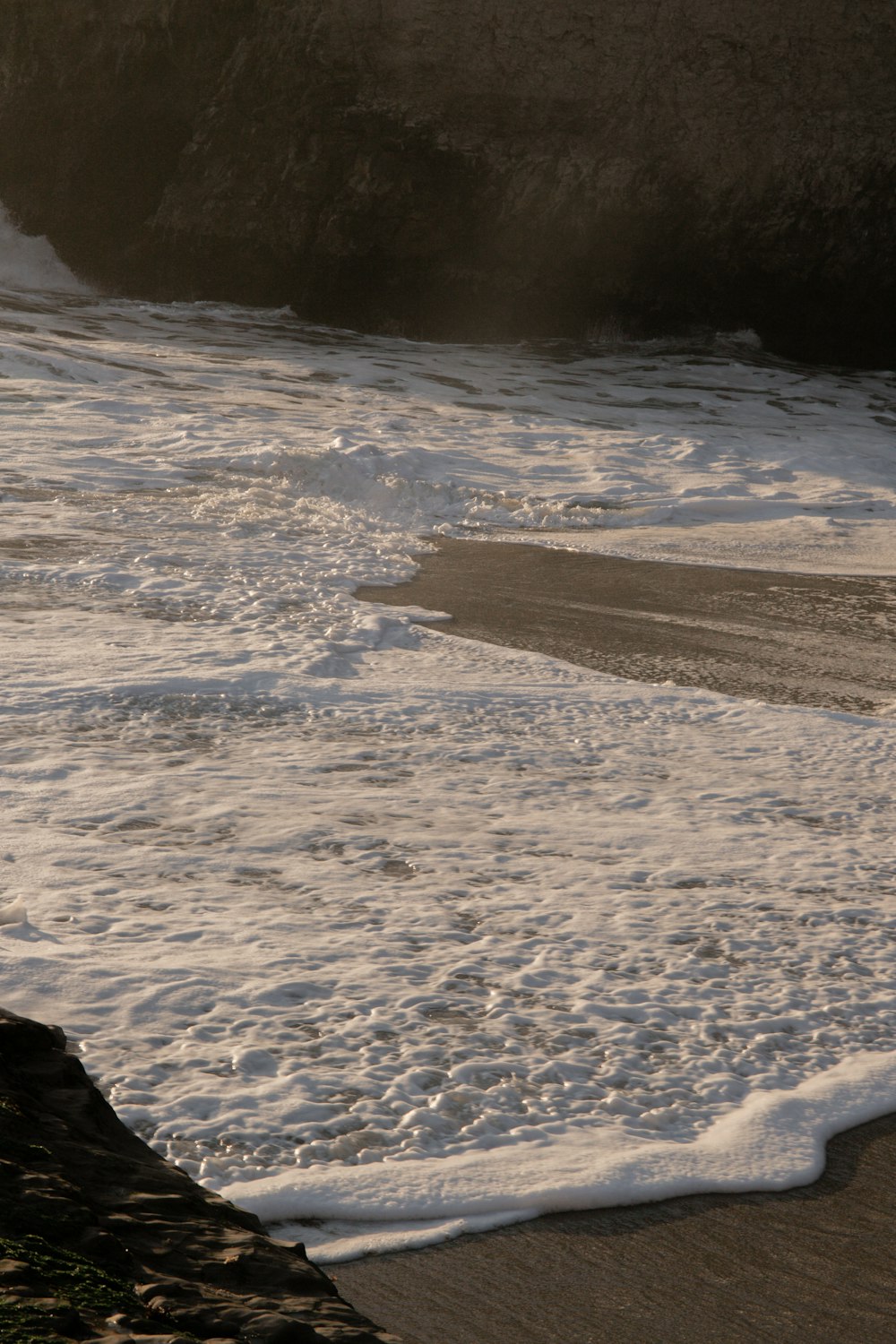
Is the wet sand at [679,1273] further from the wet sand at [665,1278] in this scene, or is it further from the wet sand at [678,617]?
the wet sand at [678,617]

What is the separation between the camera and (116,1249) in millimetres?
1207

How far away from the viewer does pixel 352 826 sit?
302cm

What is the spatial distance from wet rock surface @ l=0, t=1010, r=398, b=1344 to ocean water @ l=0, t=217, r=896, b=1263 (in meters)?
0.40

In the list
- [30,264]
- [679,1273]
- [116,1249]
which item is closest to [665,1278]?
[679,1273]

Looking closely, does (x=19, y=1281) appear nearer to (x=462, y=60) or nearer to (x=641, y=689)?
(x=641, y=689)

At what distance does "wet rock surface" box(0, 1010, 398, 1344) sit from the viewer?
1.10m

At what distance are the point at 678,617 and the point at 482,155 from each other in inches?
445

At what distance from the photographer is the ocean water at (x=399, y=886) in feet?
6.39

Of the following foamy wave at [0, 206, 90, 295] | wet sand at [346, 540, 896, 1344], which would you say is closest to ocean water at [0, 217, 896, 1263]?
wet sand at [346, 540, 896, 1344]

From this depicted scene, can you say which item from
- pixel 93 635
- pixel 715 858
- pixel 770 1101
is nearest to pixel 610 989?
pixel 770 1101

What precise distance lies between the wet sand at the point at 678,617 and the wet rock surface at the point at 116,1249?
3124 mm

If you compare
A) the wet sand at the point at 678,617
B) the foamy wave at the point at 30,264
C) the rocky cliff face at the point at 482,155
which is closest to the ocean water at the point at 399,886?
the wet sand at the point at 678,617

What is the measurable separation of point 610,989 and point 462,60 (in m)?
14.3

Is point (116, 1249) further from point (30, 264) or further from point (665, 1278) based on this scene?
point (30, 264)
